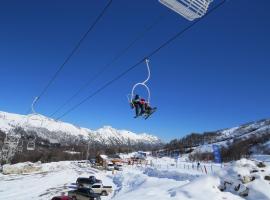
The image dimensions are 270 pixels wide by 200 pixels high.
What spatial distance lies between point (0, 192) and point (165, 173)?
81.9ft

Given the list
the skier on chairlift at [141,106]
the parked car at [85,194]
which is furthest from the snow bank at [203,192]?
the parked car at [85,194]

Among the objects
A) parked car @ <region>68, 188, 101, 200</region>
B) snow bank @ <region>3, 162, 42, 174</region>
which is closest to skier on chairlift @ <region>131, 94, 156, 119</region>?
parked car @ <region>68, 188, 101, 200</region>

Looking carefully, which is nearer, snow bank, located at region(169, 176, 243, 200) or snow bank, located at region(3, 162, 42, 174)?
snow bank, located at region(169, 176, 243, 200)

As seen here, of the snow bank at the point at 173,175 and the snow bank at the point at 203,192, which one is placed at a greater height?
the snow bank at the point at 173,175

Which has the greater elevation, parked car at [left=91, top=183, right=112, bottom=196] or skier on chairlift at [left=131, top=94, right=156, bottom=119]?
skier on chairlift at [left=131, top=94, right=156, bottom=119]

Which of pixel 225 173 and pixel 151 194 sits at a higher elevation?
pixel 225 173

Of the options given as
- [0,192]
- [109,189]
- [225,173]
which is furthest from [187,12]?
[0,192]

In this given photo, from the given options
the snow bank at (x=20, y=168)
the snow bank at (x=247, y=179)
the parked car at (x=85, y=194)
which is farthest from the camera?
the snow bank at (x=20, y=168)

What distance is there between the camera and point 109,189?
39.2 metres

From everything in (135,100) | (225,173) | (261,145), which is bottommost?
(225,173)

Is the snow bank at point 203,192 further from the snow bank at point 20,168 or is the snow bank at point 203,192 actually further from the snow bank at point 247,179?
the snow bank at point 20,168

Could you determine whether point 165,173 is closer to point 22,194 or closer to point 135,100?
point 22,194

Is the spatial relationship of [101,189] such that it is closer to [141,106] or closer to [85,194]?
[85,194]

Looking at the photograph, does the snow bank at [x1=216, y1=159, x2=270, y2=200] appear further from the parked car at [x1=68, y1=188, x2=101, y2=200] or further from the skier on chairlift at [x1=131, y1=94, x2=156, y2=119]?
the parked car at [x1=68, y1=188, x2=101, y2=200]
